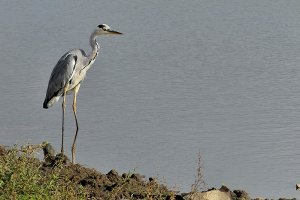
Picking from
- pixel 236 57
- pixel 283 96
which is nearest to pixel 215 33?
pixel 236 57

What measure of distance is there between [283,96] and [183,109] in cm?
129

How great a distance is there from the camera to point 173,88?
40.7 ft

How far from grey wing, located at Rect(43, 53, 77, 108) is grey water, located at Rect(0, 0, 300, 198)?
0.35 m

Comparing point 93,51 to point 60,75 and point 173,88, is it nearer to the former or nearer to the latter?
point 60,75

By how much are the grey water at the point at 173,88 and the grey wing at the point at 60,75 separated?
35 cm

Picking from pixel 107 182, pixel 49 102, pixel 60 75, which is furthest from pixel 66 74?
pixel 107 182

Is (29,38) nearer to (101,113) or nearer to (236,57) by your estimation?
(236,57)

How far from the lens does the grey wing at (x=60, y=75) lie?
37.8 feet

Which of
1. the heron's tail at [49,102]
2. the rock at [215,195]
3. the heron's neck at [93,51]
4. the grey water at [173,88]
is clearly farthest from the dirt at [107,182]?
the heron's neck at [93,51]

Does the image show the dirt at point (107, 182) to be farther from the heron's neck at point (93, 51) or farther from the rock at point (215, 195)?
the heron's neck at point (93, 51)

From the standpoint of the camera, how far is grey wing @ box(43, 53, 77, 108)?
11.5 meters

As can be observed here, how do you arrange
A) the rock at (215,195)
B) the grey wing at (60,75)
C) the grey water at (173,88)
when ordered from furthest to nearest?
the grey wing at (60,75) < the grey water at (173,88) < the rock at (215,195)

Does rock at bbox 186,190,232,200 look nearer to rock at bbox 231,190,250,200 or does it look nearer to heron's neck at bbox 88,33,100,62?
rock at bbox 231,190,250,200

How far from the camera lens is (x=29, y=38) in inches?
640
